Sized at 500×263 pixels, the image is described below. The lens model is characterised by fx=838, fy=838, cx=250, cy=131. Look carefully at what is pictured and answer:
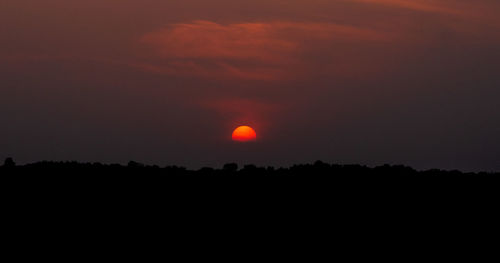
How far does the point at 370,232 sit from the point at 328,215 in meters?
1.69

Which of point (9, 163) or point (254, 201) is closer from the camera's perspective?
point (254, 201)

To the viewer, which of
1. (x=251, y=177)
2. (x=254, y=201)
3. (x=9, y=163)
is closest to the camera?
(x=254, y=201)

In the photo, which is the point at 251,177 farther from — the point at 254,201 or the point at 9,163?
the point at 9,163

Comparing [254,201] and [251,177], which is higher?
[251,177]

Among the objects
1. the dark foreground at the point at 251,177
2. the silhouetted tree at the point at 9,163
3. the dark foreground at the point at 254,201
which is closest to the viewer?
the dark foreground at the point at 254,201

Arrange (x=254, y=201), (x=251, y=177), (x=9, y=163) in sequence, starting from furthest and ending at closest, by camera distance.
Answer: (x=9, y=163)
(x=251, y=177)
(x=254, y=201)

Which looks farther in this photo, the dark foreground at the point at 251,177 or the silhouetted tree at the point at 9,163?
the silhouetted tree at the point at 9,163

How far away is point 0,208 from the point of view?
101 ft

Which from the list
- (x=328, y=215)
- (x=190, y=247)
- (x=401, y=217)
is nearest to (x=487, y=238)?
(x=401, y=217)

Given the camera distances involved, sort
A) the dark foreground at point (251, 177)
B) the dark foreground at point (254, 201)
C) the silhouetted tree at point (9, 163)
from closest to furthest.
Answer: the dark foreground at point (254, 201) → the dark foreground at point (251, 177) → the silhouetted tree at point (9, 163)

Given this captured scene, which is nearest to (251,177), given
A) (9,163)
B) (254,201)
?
(254,201)

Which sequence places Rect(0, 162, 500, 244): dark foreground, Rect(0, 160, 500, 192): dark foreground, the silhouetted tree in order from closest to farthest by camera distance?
1. Rect(0, 162, 500, 244): dark foreground
2. Rect(0, 160, 500, 192): dark foreground
3. the silhouetted tree

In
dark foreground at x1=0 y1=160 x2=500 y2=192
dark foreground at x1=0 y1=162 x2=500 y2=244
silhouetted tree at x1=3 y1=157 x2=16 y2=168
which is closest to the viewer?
dark foreground at x1=0 y1=162 x2=500 y2=244

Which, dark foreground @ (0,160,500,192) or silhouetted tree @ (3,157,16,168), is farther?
silhouetted tree @ (3,157,16,168)
